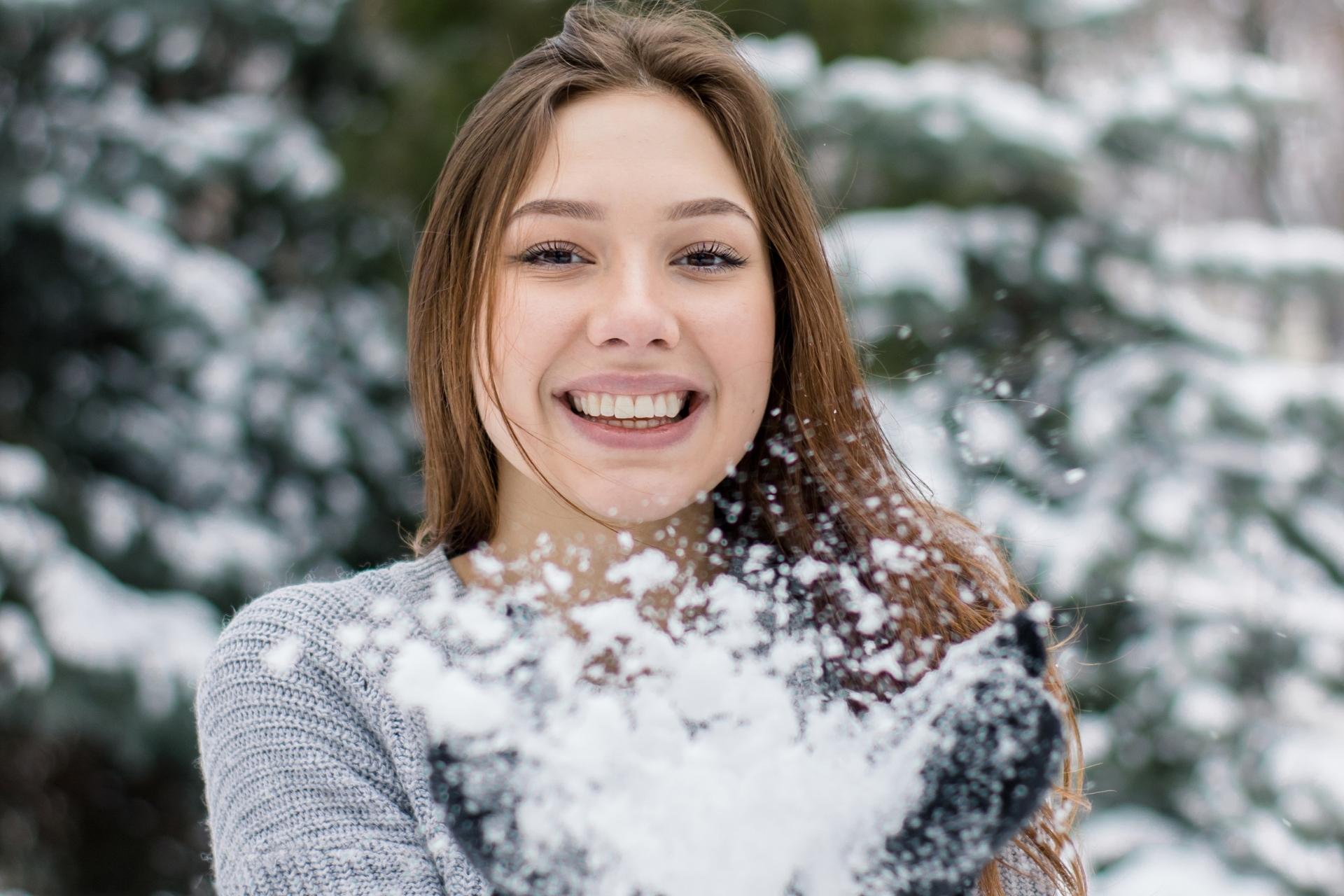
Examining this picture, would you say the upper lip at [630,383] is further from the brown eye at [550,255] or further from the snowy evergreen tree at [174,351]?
the snowy evergreen tree at [174,351]

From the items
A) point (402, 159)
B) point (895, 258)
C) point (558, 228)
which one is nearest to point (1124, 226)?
point (895, 258)

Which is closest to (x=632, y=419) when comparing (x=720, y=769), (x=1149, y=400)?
(x=720, y=769)

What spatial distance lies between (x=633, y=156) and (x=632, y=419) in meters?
0.21

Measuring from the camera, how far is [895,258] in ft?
8.80

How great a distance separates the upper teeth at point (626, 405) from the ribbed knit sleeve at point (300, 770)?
29 cm

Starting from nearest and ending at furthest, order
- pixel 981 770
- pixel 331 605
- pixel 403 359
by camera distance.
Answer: pixel 981 770 → pixel 331 605 → pixel 403 359

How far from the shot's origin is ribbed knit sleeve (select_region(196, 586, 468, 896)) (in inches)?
38.0

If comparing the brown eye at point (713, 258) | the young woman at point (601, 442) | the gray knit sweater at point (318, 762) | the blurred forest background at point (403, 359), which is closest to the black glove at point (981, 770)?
the young woman at point (601, 442)

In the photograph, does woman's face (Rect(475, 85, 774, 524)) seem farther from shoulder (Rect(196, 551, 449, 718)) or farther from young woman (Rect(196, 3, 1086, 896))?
shoulder (Rect(196, 551, 449, 718))

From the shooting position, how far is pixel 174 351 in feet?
11.1

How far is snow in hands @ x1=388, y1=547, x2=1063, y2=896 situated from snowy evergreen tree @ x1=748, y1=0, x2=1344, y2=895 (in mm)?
1583

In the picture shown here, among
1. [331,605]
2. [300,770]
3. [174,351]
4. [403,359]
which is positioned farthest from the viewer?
[403,359]

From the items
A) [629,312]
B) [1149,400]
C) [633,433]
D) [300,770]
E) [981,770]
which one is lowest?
[1149,400]

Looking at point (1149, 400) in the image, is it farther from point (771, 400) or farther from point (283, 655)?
point (283, 655)
